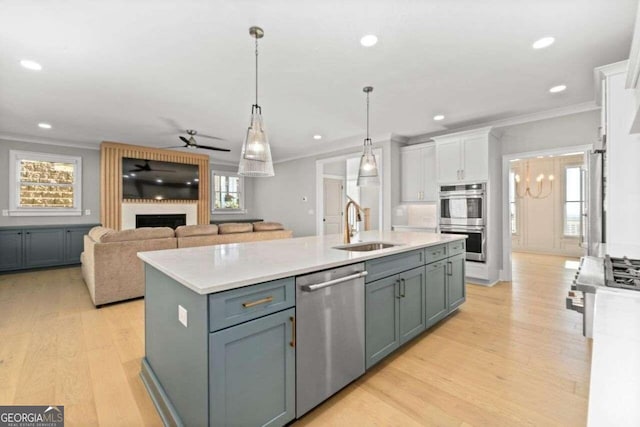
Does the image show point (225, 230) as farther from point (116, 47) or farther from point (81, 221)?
point (81, 221)

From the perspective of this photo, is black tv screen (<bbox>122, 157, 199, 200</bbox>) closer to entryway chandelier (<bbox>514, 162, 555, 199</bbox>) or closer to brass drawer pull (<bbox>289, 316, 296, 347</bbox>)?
brass drawer pull (<bbox>289, 316, 296, 347</bbox>)

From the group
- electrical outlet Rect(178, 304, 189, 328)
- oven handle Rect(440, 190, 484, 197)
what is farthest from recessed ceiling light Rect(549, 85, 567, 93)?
electrical outlet Rect(178, 304, 189, 328)

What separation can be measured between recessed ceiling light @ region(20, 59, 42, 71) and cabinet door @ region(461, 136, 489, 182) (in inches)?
214

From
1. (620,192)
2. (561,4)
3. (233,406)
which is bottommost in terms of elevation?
(233,406)

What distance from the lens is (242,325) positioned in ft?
4.22

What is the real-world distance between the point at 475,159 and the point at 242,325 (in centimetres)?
440

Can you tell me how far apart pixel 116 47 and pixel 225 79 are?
99cm

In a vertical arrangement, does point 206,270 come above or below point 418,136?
below

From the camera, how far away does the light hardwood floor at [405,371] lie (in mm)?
1646

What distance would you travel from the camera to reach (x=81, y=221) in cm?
605

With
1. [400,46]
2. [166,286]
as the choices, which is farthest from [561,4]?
[166,286]

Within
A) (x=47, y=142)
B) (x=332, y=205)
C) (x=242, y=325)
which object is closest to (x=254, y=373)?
(x=242, y=325)

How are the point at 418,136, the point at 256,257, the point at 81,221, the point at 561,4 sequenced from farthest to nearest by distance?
the point at 81,221 < the point at 418,136 < the point at 561,4 < the point at 256,257

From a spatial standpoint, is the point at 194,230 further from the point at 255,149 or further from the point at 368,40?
the point at 368,40
